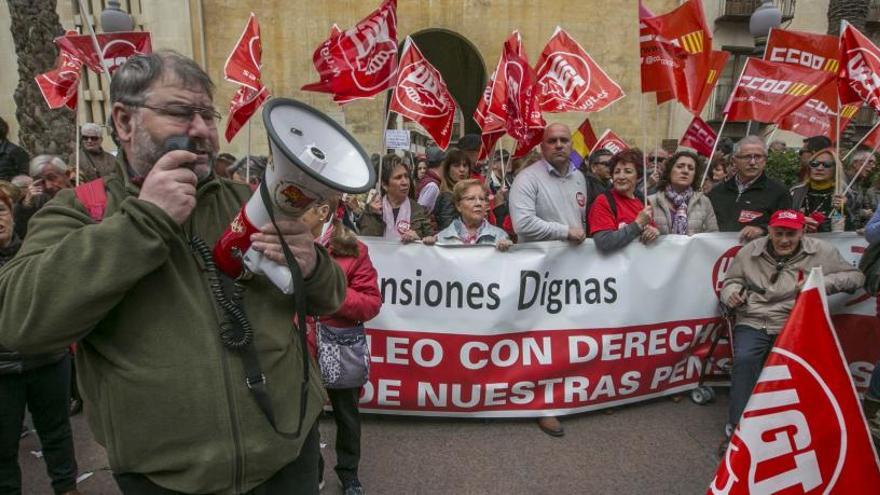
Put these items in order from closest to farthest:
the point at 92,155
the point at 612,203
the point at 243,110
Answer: the point at 612,203 < the point at 243,110 < the point at 92,155

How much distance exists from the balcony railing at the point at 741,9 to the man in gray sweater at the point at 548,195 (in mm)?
16764

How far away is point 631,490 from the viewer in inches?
121

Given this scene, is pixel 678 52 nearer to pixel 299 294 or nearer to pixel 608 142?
pixel 608 142

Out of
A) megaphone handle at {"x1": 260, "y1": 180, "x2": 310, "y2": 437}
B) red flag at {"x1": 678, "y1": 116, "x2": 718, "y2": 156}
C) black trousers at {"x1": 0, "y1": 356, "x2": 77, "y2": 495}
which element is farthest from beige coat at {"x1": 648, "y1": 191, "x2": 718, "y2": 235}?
black trousers at {"x1": 0, "y1": 356, "x2": 77, "y2": 495}

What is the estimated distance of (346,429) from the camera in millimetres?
2928

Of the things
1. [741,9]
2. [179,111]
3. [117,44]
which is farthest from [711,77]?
[741,9]

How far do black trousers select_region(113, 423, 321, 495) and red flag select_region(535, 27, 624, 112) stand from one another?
409cm

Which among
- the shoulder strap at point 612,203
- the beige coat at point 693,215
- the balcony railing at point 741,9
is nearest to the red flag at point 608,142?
the beige coat at point 693,215

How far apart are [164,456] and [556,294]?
294 centimetres

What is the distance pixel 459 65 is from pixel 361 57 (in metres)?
16.2

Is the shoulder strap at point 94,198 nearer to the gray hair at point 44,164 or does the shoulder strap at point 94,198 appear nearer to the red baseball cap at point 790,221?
the red baseball cap at point 790,221

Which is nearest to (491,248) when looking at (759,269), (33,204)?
(759,269)

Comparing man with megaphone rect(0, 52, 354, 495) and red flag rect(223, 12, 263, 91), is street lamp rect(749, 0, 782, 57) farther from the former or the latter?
man with megaphone rect(0, 52, 354, 495)

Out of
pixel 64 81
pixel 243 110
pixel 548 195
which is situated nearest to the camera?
pixel 548 195
